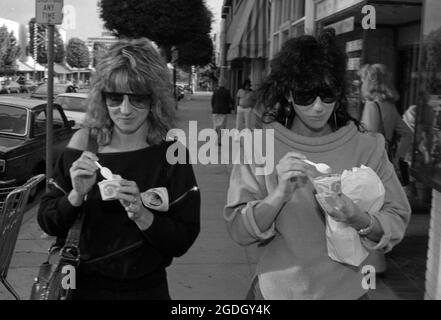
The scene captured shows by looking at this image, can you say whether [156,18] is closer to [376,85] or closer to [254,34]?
[254,34]

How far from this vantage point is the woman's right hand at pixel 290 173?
1884 mm

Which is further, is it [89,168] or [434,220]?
[434,220]

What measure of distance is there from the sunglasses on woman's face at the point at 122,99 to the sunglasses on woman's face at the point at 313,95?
0.56 metres

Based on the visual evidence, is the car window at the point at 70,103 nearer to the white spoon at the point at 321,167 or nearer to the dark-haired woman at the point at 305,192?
the dark-haired woman at the point at 305,192

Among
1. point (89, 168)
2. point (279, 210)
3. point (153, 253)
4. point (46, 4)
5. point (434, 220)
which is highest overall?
point (46, 4)

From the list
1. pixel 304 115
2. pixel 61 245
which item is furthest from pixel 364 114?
pixel 61 245

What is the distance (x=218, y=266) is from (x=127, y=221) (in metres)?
3.35

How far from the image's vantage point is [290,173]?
6.17 feet

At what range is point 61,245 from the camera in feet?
7.13

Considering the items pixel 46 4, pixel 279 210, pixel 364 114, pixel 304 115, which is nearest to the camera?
pixel 279 210

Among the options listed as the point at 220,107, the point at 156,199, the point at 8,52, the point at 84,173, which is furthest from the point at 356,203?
the point at 8,52

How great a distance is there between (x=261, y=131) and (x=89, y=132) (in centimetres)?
65
